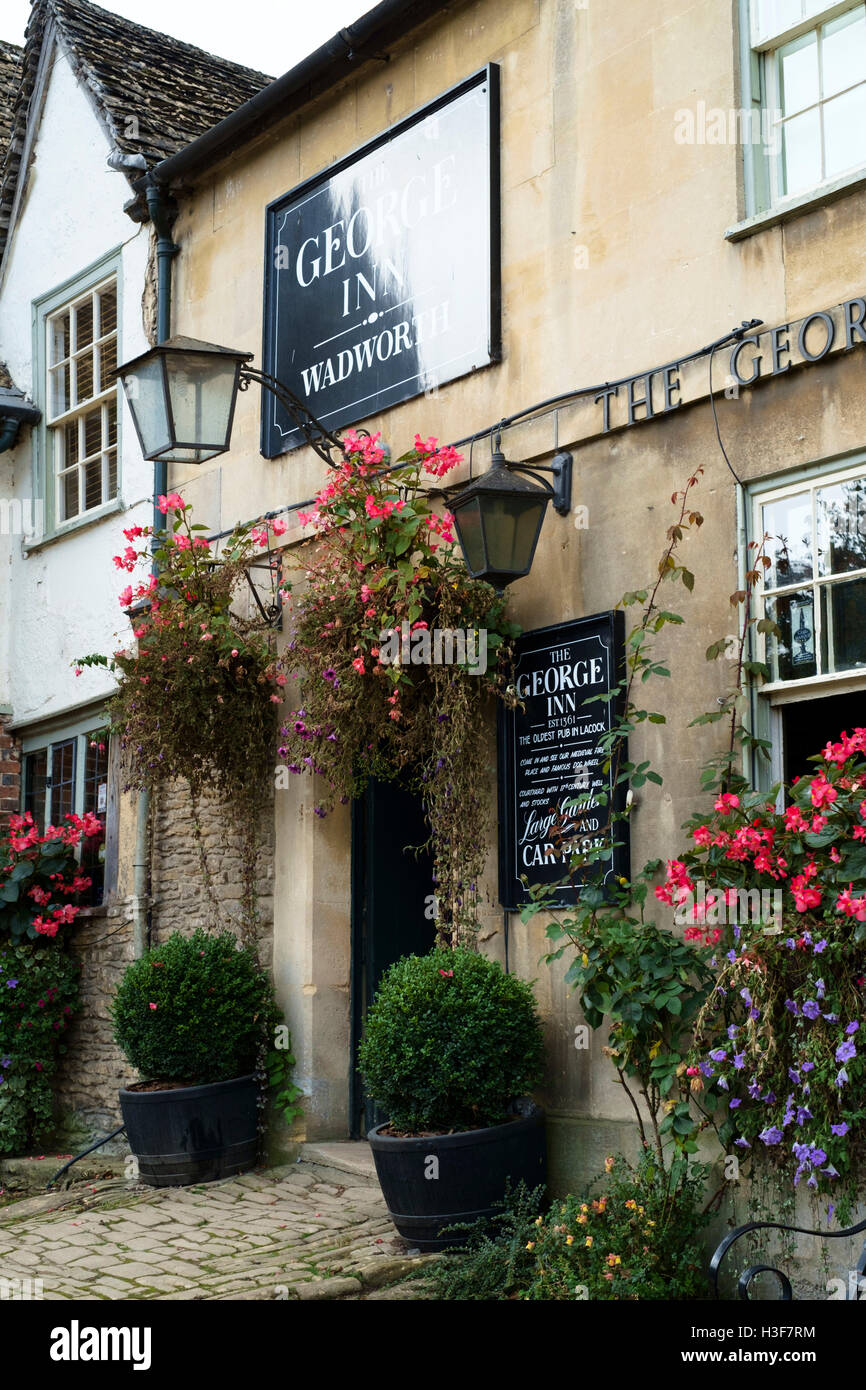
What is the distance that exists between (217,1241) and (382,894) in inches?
93.6

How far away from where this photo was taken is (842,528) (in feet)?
19.3

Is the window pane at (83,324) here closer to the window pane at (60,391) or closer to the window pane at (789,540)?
the window pane at (60,391)

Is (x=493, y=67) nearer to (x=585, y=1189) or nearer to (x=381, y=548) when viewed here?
(x=381, y=548)

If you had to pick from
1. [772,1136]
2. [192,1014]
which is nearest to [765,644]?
[772,1136]

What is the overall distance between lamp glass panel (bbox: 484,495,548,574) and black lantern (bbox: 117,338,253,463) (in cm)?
154

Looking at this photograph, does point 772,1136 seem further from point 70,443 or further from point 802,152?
point 70,443

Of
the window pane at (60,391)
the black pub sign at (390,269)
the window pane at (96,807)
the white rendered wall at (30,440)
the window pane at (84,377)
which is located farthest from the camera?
the window pane at (60,391)

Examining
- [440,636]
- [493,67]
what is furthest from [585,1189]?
[493,67]

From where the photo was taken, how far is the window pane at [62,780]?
35.9 ft

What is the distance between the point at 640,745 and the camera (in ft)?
21.4

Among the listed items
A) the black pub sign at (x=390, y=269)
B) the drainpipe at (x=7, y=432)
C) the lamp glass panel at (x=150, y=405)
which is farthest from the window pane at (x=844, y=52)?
the drainpipe at (x=7, y=432)

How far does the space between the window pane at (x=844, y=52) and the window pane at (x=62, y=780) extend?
6.94 m

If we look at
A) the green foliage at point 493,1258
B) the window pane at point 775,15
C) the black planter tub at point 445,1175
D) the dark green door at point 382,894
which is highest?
the window pane at point 775,15

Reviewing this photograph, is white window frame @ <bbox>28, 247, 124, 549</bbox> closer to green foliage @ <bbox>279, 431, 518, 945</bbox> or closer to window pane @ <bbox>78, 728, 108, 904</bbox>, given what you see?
window pane @ <bbox>78, 728, 108, 904</bbox>
